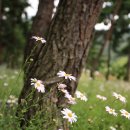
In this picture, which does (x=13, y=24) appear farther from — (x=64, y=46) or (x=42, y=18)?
(x=64, y=46)

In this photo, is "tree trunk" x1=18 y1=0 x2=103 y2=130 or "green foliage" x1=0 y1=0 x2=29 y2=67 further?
Result: "green foliage" x1=0 y1=0 x2=29 y2=67

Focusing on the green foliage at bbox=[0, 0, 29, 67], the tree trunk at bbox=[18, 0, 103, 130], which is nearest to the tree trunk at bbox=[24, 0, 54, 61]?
the tree trunk at bbox=[18, 0, 103, 130]

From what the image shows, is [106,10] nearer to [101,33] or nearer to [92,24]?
[101,33]

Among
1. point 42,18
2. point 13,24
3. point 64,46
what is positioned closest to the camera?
point 64,46

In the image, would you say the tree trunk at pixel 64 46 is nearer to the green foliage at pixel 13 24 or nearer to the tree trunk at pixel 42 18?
the tree trunk at pixel 42 18

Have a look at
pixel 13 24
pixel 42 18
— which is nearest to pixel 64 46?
pixel 42 18

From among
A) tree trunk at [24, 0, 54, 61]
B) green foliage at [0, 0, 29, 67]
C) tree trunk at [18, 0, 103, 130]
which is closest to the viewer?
tree trunk at [18, 0, 103, 130]

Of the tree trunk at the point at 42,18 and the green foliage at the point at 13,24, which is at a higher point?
the green foliage at the point at 13,24

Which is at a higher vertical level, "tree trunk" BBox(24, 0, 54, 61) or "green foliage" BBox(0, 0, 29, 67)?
"green foliage" BBox(0, 0, 29, 67)

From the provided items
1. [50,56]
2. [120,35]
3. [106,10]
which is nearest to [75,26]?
[50,56]

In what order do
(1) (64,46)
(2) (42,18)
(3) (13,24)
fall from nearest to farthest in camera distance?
(1) (64,46), (2) (42,18), (3) (13,24)

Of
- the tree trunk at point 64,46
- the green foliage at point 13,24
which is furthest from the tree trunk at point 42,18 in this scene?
the green foliage at point 13,24

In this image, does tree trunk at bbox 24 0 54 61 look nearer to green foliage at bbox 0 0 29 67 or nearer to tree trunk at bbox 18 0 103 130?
tree trunk at bbox 18 0 103 130
